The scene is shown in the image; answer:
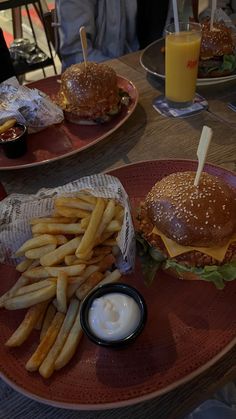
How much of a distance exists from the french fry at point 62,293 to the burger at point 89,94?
1.03m

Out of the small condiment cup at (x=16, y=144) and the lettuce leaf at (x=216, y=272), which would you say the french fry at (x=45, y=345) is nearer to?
the lettuce leaf at (x=216, y=272)

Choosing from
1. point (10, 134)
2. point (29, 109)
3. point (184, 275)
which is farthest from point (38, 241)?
point (29, 109)

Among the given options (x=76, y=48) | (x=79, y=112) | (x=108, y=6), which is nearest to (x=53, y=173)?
(x=79, y=112)

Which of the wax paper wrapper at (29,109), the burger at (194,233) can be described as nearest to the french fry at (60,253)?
the burger at (194,233)

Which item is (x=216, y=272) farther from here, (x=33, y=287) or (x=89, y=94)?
(x=89, y=94)

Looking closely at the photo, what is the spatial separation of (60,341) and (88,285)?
7.0 inches

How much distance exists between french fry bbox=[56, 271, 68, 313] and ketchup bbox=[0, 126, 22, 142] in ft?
2.75

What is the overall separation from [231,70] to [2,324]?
1.79m

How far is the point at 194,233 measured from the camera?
117 cm

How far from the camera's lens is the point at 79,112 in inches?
75.2

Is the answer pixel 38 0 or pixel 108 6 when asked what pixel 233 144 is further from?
pixel 38 0

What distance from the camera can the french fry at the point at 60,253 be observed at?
1.19 metres

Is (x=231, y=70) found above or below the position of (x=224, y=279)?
above

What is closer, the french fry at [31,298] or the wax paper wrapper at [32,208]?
the french fry at [31,298]
